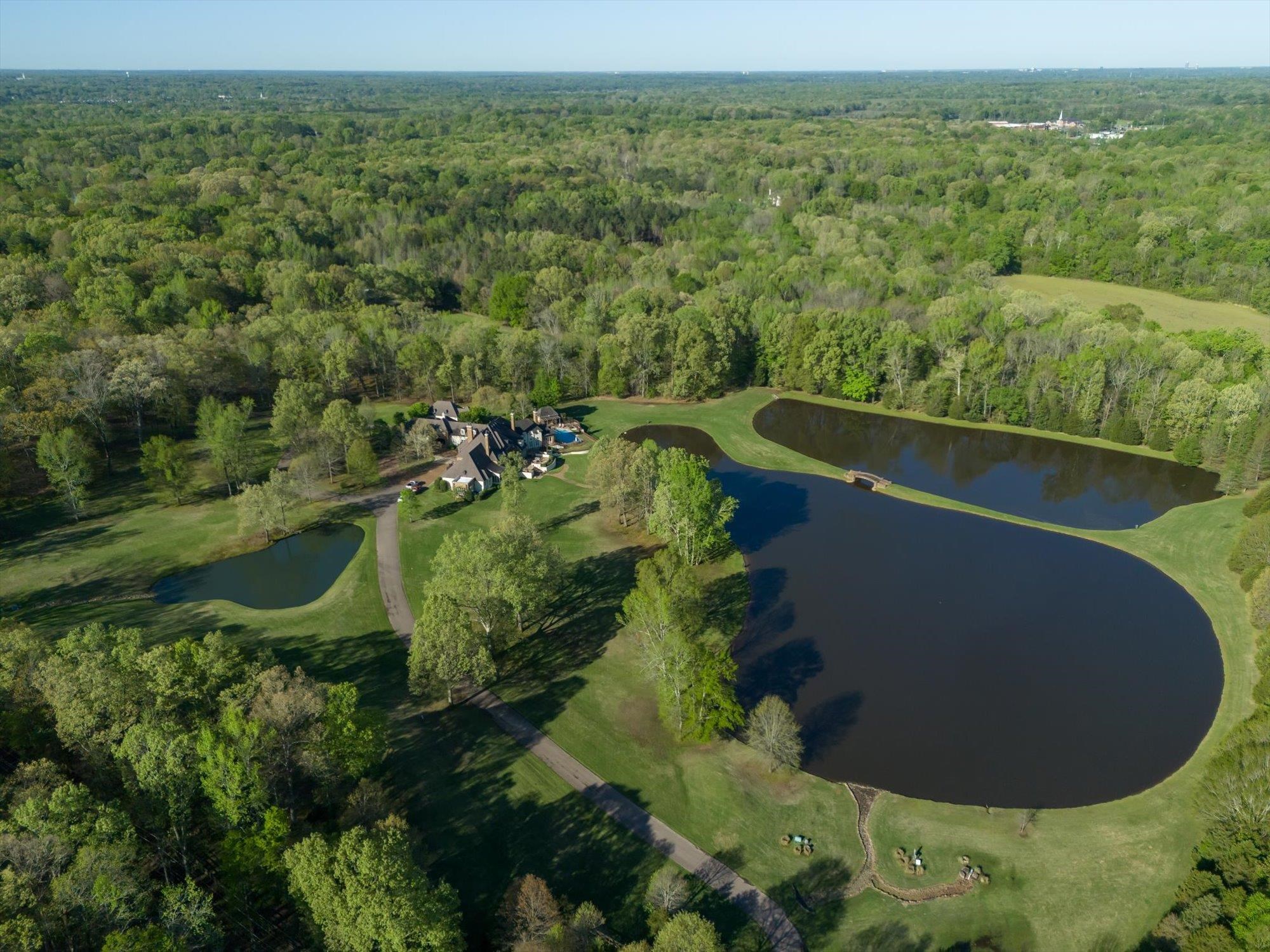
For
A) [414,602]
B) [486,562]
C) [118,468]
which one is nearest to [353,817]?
[486,562]

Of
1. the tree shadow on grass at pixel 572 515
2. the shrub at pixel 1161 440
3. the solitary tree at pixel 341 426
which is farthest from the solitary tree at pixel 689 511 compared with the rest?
the shrub at pixel 1161 440

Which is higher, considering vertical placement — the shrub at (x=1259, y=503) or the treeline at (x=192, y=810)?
the treeline at (x=192, y=810)

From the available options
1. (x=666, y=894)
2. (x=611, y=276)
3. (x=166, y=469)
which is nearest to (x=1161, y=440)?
(x=666, y=894)

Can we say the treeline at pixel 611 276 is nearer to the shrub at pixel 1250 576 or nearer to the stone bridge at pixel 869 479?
the shrub at pixel 1250 576

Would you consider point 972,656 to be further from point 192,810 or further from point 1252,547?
point 192,810

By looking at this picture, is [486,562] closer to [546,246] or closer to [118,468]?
A: [118,468]

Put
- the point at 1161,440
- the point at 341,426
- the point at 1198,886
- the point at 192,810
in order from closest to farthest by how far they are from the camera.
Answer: the point at 1198,886 < the point at 192,810 < the point at 341,426 < the point at 1161,440
